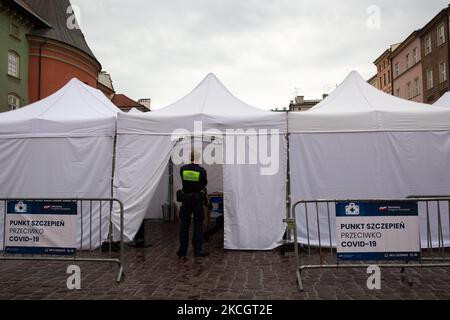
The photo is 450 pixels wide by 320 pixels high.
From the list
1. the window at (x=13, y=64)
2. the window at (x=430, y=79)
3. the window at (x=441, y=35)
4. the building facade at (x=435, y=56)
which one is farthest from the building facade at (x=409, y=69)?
the window at (x=13, y=64)

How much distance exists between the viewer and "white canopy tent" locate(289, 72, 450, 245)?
26.7ft

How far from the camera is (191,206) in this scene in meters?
7.47

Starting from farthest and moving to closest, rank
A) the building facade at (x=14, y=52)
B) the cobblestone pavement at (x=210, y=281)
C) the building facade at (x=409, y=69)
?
the building facade at (x=409, y=69)
the building facade at (x=14, y=52)
the cobblestone pavement at (x=210, y=281)

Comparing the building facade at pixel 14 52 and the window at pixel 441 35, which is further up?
the window at pixel 441 35

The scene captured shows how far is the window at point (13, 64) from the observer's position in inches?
1068

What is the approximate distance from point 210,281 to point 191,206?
1983 millimetres

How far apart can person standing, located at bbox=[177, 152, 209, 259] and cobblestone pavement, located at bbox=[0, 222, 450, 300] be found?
0.28m

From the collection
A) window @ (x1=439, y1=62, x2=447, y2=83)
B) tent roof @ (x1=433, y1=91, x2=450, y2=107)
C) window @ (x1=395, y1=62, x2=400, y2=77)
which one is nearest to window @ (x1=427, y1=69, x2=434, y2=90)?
window @ (x1=439, y1=62, x2=447, y2=83)

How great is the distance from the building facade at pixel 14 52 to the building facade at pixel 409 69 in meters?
39.7

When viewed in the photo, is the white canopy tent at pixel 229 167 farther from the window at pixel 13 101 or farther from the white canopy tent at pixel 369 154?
the window at pixel 13 101

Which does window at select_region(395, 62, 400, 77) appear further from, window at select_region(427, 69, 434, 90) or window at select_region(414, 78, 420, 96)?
window at select_region(427, 69, 434, 90)

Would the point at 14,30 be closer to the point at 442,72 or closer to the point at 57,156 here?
the point at 57,156
